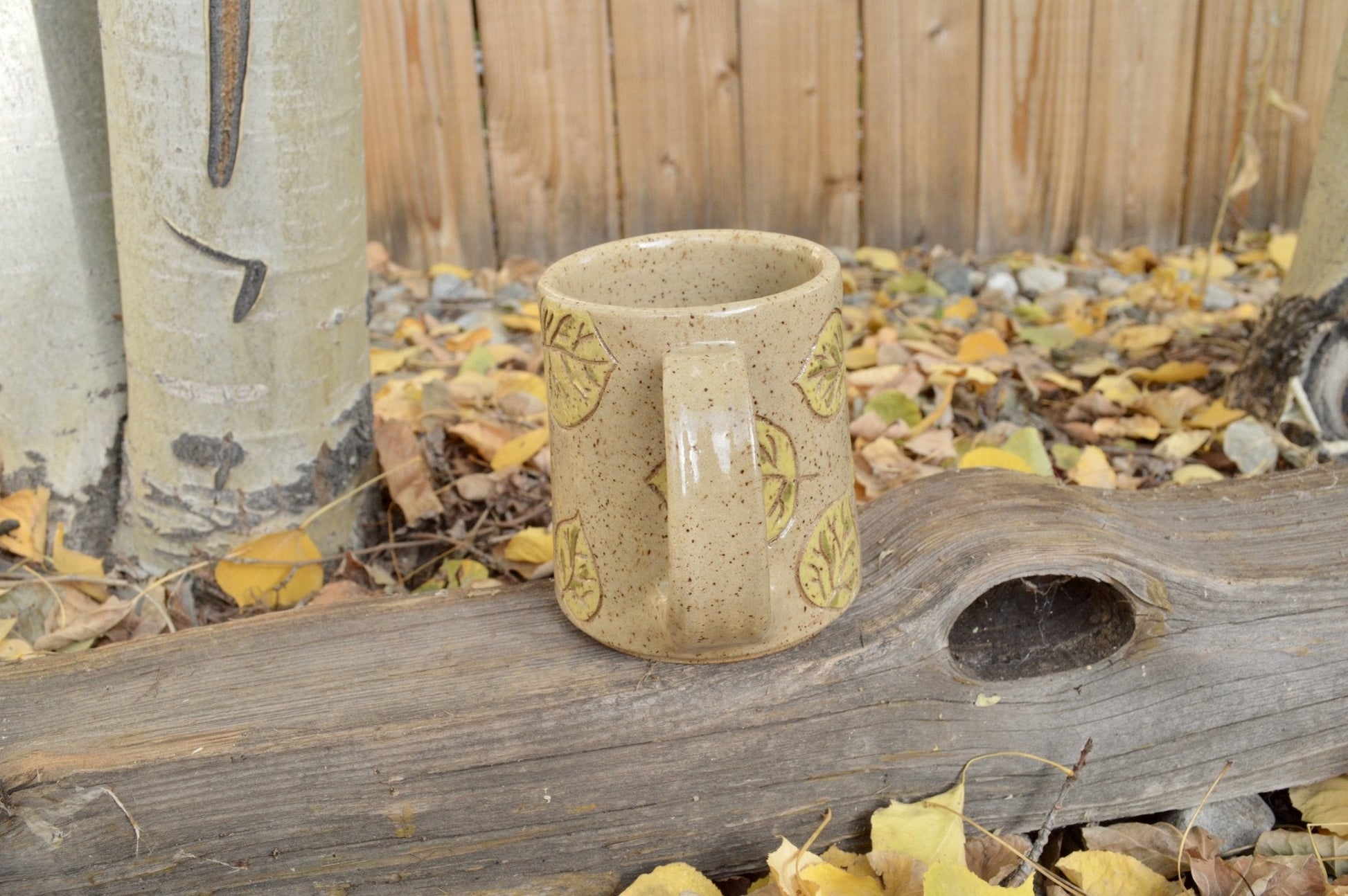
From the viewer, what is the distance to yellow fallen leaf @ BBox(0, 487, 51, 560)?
4.86 feet

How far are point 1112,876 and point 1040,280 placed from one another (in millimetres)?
1675

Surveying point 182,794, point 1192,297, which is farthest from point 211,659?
point 1192,297

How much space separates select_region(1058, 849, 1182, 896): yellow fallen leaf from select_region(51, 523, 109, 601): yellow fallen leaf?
116 cm

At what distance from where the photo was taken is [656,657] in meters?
1.12

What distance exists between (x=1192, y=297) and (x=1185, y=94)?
0.50 metres

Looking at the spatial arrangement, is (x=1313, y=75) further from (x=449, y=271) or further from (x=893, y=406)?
(x=449, y=271)

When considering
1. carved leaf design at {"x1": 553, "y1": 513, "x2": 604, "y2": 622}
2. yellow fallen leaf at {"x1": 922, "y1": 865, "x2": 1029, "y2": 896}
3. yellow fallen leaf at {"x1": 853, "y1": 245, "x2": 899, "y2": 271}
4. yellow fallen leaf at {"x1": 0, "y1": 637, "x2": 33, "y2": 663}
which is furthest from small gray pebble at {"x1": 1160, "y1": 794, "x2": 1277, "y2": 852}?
yellow fallen leaf at {"x1": 853, "y1": 245, "x2": 899, "y2": 271}

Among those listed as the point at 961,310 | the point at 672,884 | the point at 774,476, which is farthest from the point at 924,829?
the point at 961,310

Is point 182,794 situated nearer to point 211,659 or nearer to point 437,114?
point 211,659

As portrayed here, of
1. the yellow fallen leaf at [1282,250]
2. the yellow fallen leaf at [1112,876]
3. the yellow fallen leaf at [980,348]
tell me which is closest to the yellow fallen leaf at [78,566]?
the yellow fallen leaf at [1112,876]

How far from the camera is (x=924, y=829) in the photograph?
3.63ft

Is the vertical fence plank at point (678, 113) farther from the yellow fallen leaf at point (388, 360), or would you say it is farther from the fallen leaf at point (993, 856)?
the fallen leaf at point (993, 856)

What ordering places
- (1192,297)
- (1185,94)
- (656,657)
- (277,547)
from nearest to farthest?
1. (656,657)
2. (277,547)
3. (1192,297)
4. (1185,94)

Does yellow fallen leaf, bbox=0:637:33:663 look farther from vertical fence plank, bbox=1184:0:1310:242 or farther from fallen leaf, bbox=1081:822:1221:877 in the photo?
vertical fence plank, bbox=1184:0:1310:242
